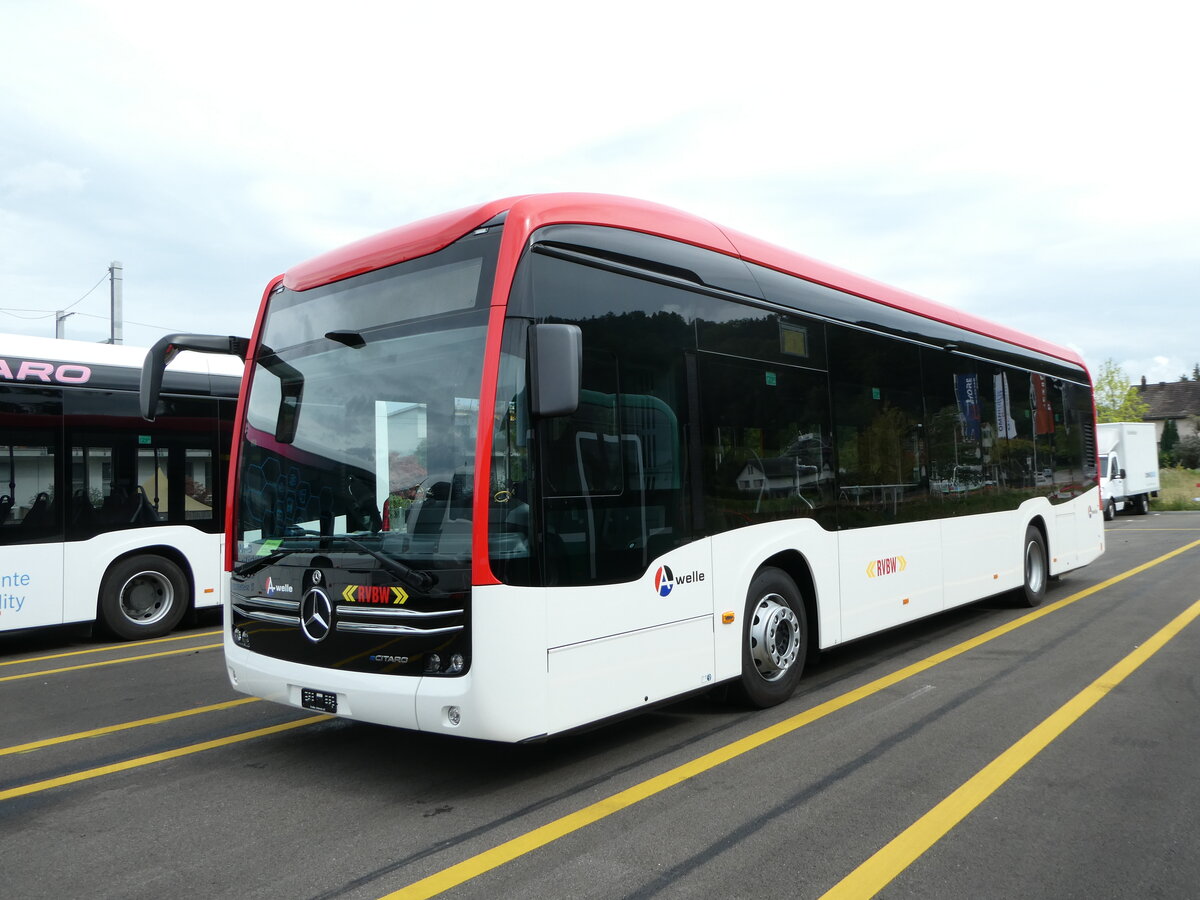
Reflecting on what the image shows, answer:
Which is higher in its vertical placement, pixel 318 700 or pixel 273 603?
pixel 273 603

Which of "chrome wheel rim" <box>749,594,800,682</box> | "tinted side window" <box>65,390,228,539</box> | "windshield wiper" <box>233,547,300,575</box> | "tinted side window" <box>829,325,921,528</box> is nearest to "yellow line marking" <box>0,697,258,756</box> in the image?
"windshield wiper" <box>233,547,300,575</box>

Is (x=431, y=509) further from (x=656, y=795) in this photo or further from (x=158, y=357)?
(x=158, y=357)

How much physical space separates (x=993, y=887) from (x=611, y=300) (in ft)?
10.7

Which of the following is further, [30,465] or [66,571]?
[66,571]

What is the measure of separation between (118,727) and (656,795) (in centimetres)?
390

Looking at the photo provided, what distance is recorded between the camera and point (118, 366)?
10.4 meters

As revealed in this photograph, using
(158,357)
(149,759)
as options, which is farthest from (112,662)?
(158,357)

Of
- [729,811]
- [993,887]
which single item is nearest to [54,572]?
[729,811]

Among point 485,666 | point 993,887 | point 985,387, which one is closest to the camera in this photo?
point 993,887

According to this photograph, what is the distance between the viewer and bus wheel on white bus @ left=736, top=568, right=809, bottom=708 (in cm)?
611

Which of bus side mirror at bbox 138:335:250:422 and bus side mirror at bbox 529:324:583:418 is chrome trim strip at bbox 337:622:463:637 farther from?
bus side mirror at bbox 138:335:250:422

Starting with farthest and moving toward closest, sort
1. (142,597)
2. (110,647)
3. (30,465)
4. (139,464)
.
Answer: (142,597), (139,464), (110,647), (30,465)

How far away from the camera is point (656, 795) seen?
4676 millimetres

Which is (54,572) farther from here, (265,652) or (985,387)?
(985,387)
